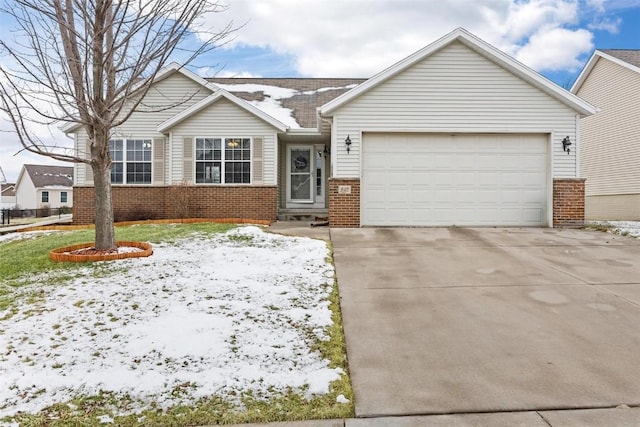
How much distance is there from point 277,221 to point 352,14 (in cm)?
700

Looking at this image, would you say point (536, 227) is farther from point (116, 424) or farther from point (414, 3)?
point (116, 424)

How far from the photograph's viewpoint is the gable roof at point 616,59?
15.3m

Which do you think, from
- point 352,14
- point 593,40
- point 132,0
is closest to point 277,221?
point 352,14

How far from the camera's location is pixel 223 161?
1355 centimetres

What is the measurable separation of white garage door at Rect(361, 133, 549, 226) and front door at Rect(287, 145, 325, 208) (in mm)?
4105

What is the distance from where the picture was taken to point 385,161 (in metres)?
11.2

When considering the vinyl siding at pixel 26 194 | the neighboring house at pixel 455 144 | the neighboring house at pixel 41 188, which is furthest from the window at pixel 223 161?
the vinyl siding at pixel 26 194

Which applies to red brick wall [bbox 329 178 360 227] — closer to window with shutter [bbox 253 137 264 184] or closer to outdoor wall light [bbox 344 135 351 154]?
outdoor wall light [bbox 344 135 351 154]

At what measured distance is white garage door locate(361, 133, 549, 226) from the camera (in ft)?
36.6

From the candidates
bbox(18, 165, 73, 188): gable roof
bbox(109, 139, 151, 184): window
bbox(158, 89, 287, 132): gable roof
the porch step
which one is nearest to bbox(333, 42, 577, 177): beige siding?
bbox(158, 89, 287, 132): gable roof

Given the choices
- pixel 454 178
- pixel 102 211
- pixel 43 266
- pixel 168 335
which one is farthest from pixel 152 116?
pixel 168 335

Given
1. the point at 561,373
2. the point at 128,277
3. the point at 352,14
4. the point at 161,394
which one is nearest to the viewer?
the point at 161,394

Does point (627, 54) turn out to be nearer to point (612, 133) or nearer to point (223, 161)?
point (612, 133)

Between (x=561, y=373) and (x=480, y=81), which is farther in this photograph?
(x=480, y=81)
